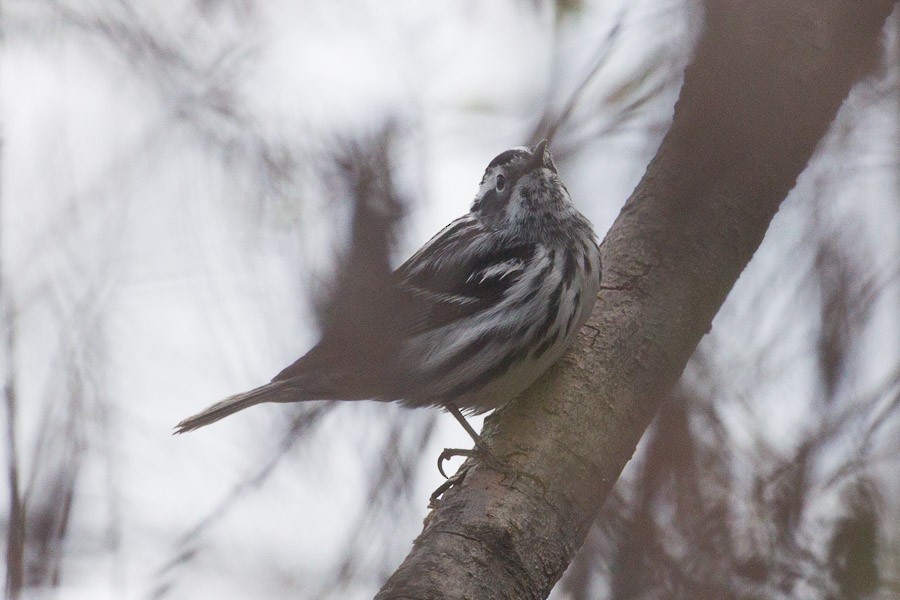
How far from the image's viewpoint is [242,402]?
4.13 meters

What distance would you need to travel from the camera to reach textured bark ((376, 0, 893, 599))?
2762 mm

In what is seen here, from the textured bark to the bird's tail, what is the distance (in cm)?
94

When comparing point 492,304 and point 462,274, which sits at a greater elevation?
point 462,274

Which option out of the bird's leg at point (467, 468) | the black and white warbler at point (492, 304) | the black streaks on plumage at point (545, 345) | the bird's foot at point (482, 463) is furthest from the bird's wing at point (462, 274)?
the bird's foot at point (482, 463)

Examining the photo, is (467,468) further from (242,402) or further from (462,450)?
(242,402)

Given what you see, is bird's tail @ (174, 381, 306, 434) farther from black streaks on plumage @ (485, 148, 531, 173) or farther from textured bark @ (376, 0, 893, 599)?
black streaks on plumage @ (485, 148, 531, 173)

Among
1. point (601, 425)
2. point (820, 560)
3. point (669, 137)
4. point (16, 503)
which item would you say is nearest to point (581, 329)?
point (601, 425)

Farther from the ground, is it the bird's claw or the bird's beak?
the bird's beak

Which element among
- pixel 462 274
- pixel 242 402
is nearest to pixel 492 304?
pixel 462 274

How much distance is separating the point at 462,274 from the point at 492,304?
0.74 ft

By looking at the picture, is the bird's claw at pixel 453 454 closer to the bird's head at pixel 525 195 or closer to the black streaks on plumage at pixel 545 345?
the black streaks on plumage at pixel 545 345

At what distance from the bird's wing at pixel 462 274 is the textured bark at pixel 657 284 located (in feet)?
1.84

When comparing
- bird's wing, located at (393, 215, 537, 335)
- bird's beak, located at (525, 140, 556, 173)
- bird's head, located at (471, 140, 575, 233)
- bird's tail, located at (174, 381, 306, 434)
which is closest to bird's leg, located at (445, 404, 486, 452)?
bird's wing, located at (393, 215, 537, 335)

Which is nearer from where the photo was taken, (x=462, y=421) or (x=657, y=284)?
(x=657, y=284)
